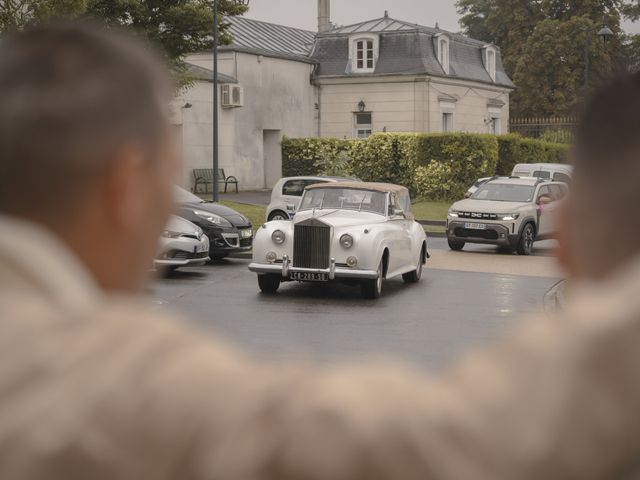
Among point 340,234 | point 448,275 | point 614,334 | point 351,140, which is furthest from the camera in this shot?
point 351,140

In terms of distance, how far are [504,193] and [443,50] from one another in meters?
26.8

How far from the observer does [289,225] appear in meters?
18.1

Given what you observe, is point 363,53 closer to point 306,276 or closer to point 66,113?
point 306,276

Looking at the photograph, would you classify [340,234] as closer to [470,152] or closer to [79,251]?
[79,251]

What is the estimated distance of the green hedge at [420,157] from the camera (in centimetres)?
4331

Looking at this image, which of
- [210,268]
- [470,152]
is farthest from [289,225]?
[470,152]

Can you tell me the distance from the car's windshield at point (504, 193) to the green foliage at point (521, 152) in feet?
65.3

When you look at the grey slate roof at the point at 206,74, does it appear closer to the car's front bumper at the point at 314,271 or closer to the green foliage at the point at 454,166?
the green foliage at the point at 454,166

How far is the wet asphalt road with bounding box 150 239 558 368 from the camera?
515 inches

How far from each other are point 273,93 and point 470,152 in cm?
1130

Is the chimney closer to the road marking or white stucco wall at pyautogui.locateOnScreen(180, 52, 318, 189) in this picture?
white stucco wall at pyautogui.locateOnScreen(180, 52, 318, 189)

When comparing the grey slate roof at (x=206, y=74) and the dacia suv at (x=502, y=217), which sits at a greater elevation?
the grey slate roof at (x=206, y=74)

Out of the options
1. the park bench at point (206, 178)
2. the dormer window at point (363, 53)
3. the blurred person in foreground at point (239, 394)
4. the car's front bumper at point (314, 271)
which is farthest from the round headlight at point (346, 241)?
the dormer window at point (363, 53)

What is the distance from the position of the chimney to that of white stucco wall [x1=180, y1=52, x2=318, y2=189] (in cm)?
1107
